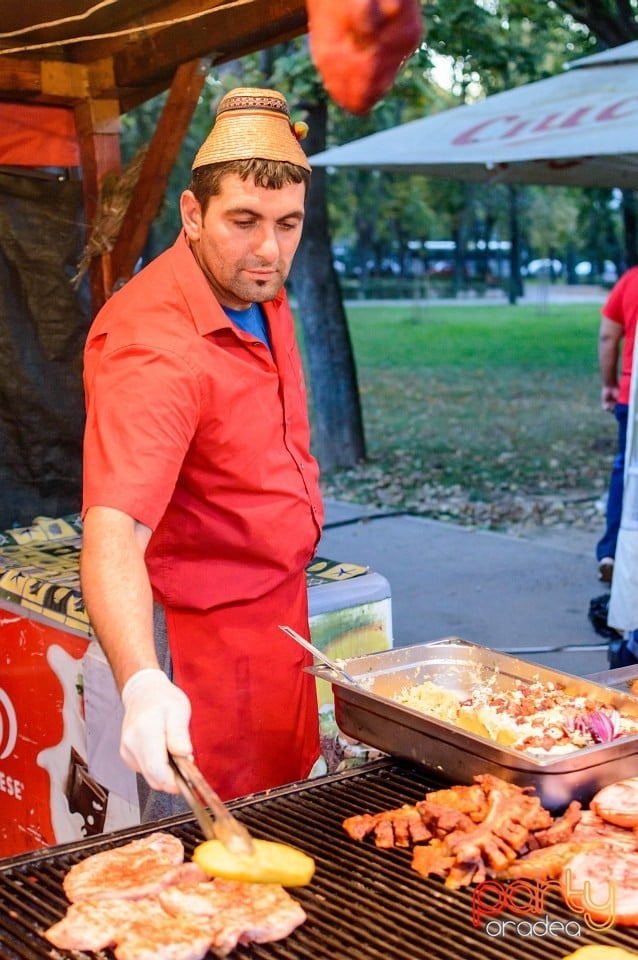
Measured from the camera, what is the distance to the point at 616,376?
7.77m

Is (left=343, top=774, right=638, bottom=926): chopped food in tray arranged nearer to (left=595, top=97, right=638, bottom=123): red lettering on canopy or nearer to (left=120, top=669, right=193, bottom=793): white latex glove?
(left=120, top=669, right=193, bottom=793): white latex glove

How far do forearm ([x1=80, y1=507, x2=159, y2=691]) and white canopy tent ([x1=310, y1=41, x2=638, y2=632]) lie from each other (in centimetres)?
367

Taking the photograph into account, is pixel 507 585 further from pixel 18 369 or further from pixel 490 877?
pixel 490 877

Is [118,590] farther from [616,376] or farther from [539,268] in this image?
[539,268]

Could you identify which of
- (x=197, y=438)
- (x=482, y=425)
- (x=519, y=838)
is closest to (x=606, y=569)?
(x=197, y=438)

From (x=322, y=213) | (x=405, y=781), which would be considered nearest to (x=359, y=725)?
(x=405, y=781)

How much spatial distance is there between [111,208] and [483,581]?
3741 millimetres

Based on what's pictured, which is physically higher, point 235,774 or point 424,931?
point 424,931

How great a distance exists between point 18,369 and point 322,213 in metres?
6.78

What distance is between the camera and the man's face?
242 cm

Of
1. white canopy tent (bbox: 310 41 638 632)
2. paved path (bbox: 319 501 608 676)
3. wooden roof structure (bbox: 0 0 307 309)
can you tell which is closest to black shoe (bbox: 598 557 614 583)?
paved path (bbox: 319 501 608 676)

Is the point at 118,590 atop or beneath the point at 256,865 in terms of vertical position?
atop

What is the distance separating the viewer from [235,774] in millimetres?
2949

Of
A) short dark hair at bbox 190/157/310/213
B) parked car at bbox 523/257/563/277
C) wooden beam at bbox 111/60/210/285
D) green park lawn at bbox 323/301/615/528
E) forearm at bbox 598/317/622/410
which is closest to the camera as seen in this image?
short dark hair at bbox 190/157/310/213
